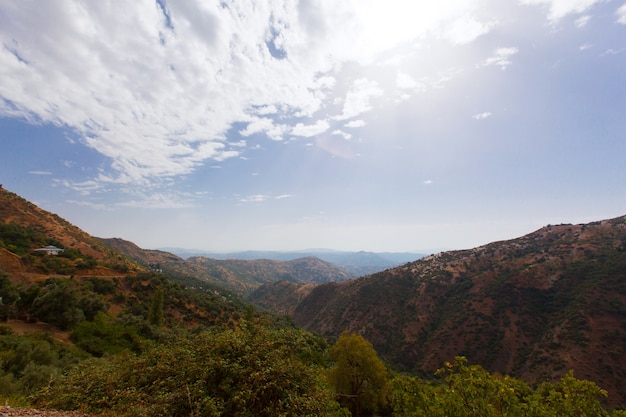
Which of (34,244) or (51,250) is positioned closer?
(34,244)

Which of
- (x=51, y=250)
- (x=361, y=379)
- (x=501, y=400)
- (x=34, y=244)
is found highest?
(x=34, y=244)

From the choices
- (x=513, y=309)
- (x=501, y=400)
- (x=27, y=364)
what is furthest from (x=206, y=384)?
(x=513, y=309)

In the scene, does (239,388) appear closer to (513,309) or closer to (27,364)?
(27,364)

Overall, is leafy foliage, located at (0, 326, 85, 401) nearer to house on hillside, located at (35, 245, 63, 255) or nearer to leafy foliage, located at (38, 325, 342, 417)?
leafy foliage, located at (38, 325, 342, 417)

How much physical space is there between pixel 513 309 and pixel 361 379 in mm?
59779

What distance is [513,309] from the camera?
61906 mm

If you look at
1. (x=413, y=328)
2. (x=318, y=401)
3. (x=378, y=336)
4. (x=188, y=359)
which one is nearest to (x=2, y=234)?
(x=188, y=359)

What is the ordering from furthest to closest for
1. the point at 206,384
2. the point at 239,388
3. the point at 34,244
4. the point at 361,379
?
the point at 34,244, the point at 361,379, the point at 206,384, the point at 239,388

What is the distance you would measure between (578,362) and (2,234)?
99.4 meters

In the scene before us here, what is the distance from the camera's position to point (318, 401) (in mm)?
8258

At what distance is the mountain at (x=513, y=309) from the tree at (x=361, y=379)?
41.2 meters

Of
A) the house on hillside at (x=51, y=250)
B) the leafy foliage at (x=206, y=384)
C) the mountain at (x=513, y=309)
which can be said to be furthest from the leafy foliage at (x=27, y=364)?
the mountain at (x=513, y=309)

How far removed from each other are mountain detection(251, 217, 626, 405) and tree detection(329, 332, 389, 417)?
135 ft

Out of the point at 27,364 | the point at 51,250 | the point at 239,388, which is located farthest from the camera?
the point at 51,250
